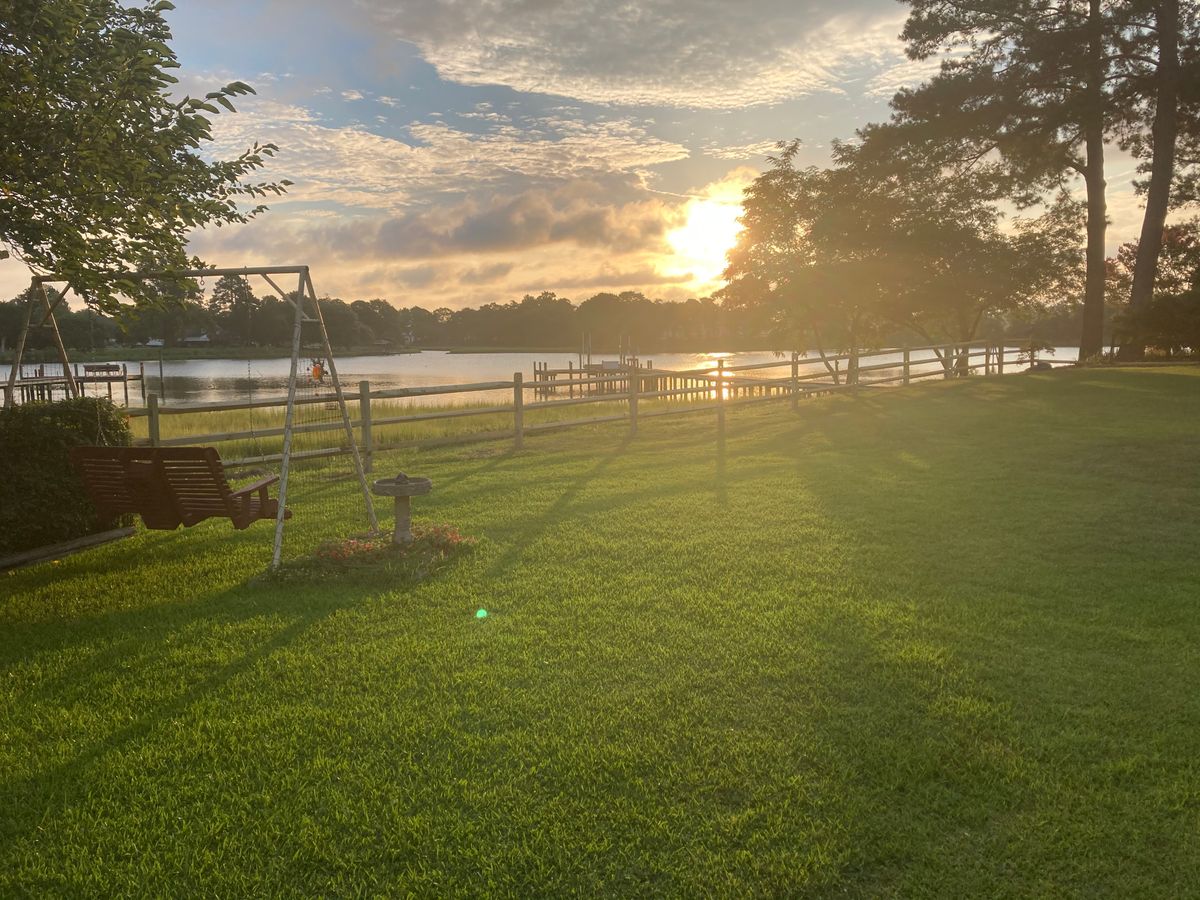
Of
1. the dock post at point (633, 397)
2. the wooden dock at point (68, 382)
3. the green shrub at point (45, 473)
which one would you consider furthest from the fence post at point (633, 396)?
the green shrub at point (45, 473)

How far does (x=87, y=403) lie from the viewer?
23.1 feet

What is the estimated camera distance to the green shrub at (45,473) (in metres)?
6.27

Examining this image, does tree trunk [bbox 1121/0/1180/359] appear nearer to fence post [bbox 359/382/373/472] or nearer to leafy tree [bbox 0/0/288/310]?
fence post [bbox 359/382/373/472]

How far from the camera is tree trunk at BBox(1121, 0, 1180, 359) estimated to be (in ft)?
65.9

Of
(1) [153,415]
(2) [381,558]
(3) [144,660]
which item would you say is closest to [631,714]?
(3) [144,660]

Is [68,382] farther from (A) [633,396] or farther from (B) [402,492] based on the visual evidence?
(A) [633,396]

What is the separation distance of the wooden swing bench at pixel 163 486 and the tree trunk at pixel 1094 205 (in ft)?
74.9

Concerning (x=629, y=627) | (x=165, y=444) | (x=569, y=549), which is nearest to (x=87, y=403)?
(x=165, y=444)

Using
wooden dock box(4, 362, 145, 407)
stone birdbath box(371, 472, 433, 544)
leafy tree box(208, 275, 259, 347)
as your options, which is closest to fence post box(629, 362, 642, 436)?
wooden dock box(4, 362, 145, 407)

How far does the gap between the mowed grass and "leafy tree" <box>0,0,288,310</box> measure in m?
2.53

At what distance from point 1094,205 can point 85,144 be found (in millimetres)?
24746

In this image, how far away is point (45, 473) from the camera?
6512mm

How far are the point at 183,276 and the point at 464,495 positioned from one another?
12.5ft

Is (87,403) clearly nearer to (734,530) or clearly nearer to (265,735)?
(265,735)
